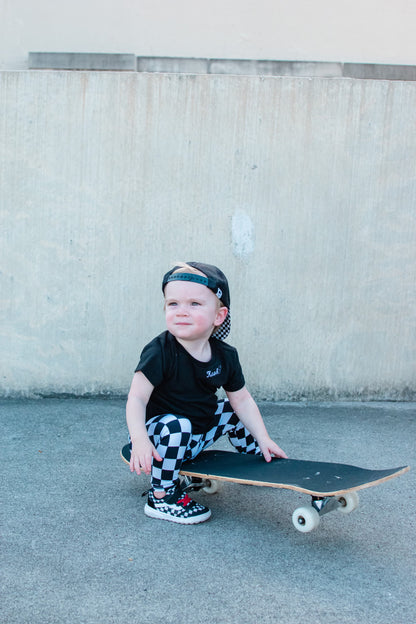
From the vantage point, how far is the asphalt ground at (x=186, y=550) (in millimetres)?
2010

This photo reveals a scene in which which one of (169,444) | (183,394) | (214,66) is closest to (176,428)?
(169,444)

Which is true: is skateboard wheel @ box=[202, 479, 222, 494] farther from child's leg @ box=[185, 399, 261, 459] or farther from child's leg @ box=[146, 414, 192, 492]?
child's leg @ box=[146, 414, 192, 492]

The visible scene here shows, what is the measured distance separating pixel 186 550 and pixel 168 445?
1.33 ft

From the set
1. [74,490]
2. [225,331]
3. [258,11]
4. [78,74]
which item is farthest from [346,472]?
[258,11]

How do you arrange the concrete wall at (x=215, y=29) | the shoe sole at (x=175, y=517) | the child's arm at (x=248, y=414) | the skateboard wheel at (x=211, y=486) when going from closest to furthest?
the shoe sole at (x=175, y=517) → the child's arm at (x=248, y=414) → the skateboard wheel at (x=211, y=486) → the concrete wall at (x=215, y=29)

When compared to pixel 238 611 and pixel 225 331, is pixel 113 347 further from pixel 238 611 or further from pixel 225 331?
pixel 238 611

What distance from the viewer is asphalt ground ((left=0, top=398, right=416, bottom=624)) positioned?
201cm

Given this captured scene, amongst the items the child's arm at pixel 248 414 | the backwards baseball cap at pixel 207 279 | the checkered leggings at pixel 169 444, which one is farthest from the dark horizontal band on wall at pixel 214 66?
the checkered leggings at pixel 169 444

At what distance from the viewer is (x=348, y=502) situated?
2.53 meters

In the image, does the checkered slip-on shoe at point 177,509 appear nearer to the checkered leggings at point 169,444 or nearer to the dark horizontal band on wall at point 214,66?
the checkered leggings at point 169,444

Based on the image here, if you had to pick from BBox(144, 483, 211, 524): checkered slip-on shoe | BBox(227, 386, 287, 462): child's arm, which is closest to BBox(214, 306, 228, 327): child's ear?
BBox(227, 386, 287, 462): child's arm

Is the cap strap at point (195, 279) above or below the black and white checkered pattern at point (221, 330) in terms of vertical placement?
above

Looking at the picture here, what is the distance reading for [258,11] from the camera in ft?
15.9

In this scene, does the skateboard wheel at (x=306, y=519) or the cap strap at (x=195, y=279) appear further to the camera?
the cap strap at (x=195, y=279)
